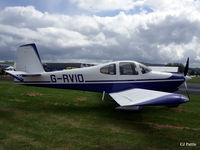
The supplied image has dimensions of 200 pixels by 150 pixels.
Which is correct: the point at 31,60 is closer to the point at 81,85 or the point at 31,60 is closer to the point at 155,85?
the point at 81,85

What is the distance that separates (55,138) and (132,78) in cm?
415

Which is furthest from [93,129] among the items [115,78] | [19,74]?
[19,74]

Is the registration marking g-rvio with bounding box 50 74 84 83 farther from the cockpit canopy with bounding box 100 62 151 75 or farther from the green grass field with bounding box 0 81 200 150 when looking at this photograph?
the green grass field with bounding box 0 81 200 150

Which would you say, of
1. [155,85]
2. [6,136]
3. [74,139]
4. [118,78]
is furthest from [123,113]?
[6,136]

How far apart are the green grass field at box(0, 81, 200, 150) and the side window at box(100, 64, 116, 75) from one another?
180 cm

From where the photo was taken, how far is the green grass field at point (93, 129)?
12.1ft

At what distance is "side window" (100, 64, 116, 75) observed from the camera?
22.1ft

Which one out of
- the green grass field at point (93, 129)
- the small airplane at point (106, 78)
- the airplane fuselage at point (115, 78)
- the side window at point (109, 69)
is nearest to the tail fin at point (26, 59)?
the small airplane at point (106, 78)

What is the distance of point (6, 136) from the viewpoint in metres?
3.98

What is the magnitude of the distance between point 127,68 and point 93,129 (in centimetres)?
330

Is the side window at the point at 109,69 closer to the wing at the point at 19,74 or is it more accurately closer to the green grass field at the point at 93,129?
the green grass field at the point at 93,129

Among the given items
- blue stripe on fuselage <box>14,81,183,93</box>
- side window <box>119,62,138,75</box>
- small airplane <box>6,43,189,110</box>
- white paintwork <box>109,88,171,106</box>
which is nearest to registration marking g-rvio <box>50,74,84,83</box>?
small airplane <box>6,43,189,110</box>

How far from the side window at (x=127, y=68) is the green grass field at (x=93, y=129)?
72.3 inches

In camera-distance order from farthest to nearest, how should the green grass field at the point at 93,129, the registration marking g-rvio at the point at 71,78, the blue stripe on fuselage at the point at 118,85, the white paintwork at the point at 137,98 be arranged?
the registration marking g-rvio at the point at 71,78 → the blue stripe on fuselage at the point at 118,85 → the white paintwork at the point at 137,98 → the green grass field at the point at 93,129
